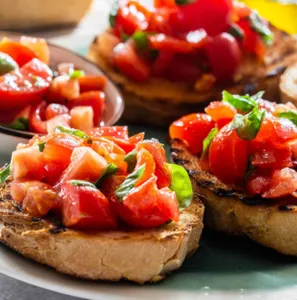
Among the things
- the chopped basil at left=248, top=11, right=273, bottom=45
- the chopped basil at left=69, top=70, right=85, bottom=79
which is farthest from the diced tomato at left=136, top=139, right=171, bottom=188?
the chopped basil at left=248, top=11, right=273, bottom=45

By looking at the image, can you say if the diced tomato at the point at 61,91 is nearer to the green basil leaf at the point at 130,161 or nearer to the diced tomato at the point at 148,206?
the green basil leaf at the point at 130,161

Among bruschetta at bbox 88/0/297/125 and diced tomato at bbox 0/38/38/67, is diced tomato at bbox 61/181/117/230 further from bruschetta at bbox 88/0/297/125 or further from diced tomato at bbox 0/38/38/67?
bruschetta at bbox 88/0/297/125

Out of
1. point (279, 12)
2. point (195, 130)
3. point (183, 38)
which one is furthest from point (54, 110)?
point (279, 12)

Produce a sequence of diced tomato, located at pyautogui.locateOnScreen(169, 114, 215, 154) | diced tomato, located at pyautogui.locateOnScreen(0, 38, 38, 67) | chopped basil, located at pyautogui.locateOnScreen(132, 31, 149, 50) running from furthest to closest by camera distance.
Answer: chopped basil, located at pyautogui.locateOnScreen(132, 31, 149, 50)
diced tomato, located at pyautogui.locateOnScreen(0, 38, 38, 67)
diced tomato, located at pyautogui.locateOnScreen(169, 114, 215, 154)

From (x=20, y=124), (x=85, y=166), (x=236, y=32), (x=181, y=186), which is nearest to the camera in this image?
(x=85, y=166)

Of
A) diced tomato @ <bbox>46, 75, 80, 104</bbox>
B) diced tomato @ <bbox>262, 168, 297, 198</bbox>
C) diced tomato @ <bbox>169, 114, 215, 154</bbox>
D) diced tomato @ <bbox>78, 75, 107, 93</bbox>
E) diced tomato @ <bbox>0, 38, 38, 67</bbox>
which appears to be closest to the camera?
diced tomato @ <bbox>262, 168, 297, 198</bbox>

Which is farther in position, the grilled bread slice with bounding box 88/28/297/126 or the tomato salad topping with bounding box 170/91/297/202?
the grilled bread slice with bounding box 88/28/297/126

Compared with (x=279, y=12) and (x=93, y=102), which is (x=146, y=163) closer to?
(x=93, y=102)
